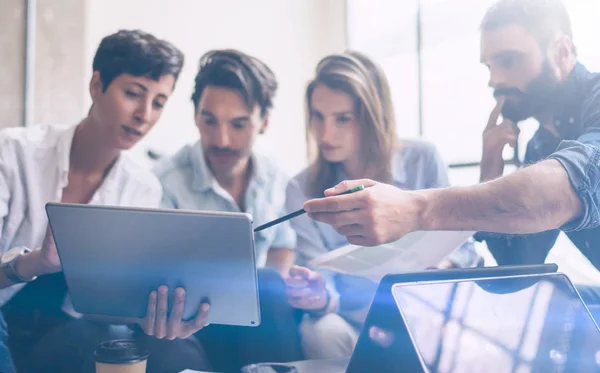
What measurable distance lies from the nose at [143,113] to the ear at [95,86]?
0.30 ft

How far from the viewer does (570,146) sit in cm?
98

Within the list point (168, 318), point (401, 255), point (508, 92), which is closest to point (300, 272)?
point (401, 255)

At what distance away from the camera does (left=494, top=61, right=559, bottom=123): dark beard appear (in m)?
1.13

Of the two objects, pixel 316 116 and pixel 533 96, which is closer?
pixel 533 96

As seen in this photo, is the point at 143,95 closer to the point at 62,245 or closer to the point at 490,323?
the point at 62,245

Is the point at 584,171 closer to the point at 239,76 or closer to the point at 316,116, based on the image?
the point at 316,116

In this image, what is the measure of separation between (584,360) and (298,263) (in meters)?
0.62

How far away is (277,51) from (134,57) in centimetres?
31

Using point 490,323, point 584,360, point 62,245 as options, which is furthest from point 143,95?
point 584,360

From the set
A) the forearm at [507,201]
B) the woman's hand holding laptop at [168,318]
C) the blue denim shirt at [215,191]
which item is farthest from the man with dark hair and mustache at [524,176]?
the blue denim shirt at [215,191]

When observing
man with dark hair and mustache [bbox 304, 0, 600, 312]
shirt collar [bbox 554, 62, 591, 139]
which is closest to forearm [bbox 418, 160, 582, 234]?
man with dark hair and mustache [bbox 304, 0, 600, 312]

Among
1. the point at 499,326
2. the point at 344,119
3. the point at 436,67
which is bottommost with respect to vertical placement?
the point at 499,326

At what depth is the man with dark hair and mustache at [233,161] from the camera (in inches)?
49.6

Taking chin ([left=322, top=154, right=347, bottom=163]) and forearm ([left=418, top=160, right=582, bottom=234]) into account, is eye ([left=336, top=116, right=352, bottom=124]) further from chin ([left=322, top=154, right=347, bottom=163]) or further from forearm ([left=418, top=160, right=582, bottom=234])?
forearm ([left=418, top=160, right=582, bottom=234])
